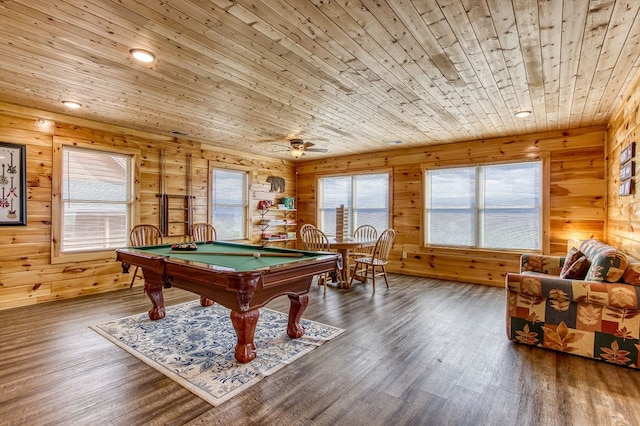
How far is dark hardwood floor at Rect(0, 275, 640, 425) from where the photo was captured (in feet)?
6.45

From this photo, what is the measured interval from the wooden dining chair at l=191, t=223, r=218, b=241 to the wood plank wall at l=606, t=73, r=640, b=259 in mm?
5500

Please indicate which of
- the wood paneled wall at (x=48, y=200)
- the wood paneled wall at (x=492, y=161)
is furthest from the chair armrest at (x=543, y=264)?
the wood paneled wall at (x=48, y=200)

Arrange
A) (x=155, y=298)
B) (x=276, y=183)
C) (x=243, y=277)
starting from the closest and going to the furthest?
(x=243, y=277), (x=155, y=298), (x=276, y=183)

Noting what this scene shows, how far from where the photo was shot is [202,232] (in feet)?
18.4

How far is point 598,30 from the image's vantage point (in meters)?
2.26

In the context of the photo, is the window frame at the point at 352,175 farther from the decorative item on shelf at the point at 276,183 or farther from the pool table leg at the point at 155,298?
the pool table leg at the point at 155,298

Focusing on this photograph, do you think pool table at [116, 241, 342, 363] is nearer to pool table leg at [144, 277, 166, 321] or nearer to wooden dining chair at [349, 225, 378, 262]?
pool table leg at [144, 277, 166, 321]

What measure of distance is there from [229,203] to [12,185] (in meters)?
3.28

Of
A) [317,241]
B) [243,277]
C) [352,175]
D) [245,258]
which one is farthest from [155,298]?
[352,175]

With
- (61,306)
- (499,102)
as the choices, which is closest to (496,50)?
(499,102)

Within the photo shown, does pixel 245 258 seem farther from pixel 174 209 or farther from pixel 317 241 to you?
pixel 174 209

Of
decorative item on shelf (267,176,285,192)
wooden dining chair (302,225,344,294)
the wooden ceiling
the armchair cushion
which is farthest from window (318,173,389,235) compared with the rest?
the armchair cushion

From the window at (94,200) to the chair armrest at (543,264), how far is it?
587 centimetres

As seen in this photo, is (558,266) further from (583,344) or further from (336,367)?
(336,367)
